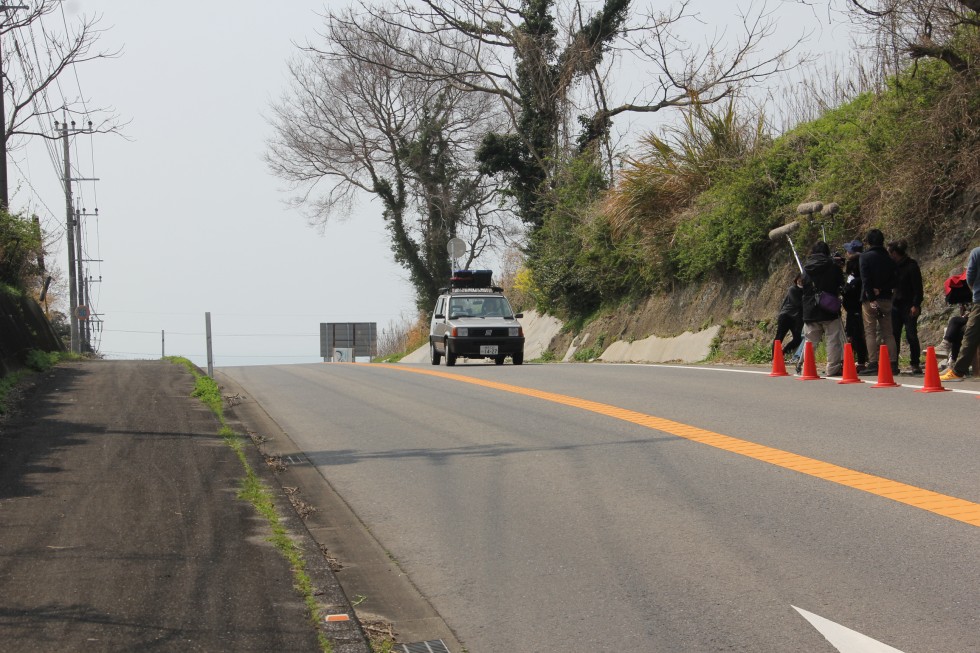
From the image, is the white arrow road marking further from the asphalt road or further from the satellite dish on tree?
the satellite dish on tree

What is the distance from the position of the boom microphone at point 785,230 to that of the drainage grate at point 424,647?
1731 cm

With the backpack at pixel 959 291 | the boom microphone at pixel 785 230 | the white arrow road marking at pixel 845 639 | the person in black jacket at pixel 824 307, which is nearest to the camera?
the white arrow road marking at pixel 845 639

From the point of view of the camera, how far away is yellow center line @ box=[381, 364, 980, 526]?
6851mm

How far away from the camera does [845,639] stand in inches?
182

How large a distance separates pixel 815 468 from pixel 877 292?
24.5 feet

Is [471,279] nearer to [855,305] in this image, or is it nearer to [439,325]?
[439,325]

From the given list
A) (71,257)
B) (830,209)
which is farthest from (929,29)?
(71,257)

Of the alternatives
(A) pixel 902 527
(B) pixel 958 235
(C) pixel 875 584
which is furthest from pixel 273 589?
(B) pixel 958 235

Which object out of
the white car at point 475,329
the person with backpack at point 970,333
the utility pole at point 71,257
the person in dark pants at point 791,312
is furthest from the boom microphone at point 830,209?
the utility pole at point 71,257

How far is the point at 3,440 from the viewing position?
10.1m

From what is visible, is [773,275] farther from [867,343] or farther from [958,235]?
[867,343]

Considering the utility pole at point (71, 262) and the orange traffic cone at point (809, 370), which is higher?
the utility pole at point (71, 262)

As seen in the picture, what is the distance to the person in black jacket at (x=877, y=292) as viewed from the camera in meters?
15.0

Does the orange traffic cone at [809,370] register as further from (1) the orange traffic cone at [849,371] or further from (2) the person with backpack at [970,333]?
(2) the person with backpack at [970,333]
